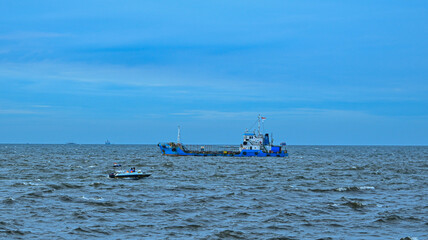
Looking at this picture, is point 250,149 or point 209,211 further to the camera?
point 250,149

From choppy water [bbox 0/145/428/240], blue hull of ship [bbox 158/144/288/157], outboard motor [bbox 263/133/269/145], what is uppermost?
outboard motor [bbox 263/133/269/145]

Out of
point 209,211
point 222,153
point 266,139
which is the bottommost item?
point 209,211

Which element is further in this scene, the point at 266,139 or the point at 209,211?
the point at 266,139

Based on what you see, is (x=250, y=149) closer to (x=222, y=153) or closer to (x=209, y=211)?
(x=222, y=153)

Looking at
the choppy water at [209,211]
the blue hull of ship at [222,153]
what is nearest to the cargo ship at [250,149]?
the blue hull of ship at [222,153]

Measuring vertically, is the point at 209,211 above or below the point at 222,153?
below

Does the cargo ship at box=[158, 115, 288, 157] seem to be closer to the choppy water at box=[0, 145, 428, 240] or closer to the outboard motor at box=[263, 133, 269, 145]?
the outboard motor at box=[263, 133, 269, 145]

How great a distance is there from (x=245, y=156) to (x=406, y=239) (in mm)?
109780

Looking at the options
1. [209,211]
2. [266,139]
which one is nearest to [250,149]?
[266,139]

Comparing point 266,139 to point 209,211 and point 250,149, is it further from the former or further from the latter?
point 209,211

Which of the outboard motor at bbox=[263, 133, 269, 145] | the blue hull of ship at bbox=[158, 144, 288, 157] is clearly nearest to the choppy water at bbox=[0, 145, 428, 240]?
→ the blue hull of ship at bbox=[158, 144, 288, 157]

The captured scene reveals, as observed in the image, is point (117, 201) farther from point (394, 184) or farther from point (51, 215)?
point (394, 184)

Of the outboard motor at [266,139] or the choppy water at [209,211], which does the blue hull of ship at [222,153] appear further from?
the choppy water at [209,211]

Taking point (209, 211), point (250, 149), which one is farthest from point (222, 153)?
point (209, 211)
